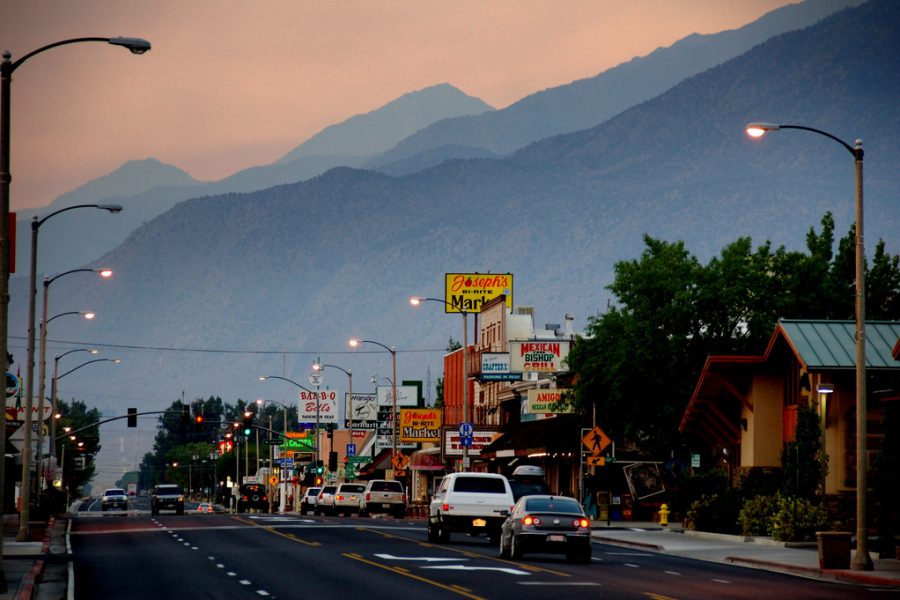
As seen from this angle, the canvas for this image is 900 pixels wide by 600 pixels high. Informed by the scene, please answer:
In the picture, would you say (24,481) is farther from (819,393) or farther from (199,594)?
(819,393)

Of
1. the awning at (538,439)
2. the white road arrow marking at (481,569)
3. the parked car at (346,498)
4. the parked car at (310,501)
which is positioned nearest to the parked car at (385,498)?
the parked car at (346,498)

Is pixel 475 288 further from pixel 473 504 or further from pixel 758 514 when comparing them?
pixel 473 504

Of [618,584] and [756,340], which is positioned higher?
[756,340]

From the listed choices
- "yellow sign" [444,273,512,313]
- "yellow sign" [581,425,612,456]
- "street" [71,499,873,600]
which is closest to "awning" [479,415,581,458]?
"yellow sign" [581,425,612,456]

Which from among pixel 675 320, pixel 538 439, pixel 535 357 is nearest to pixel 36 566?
pixel 675 320

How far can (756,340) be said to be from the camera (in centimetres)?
6234

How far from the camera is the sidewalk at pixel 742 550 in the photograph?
32575mm

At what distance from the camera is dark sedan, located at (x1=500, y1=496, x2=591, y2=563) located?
36.6 meters

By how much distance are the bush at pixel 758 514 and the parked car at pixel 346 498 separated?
3552 cm

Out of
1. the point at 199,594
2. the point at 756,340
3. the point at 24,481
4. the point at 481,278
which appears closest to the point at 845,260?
the point at 756,340

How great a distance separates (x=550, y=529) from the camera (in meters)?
36.6

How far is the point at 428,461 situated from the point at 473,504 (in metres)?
58.2

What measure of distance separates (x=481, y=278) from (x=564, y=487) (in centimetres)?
2274

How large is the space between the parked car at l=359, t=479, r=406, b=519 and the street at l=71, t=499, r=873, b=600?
25972 mm
